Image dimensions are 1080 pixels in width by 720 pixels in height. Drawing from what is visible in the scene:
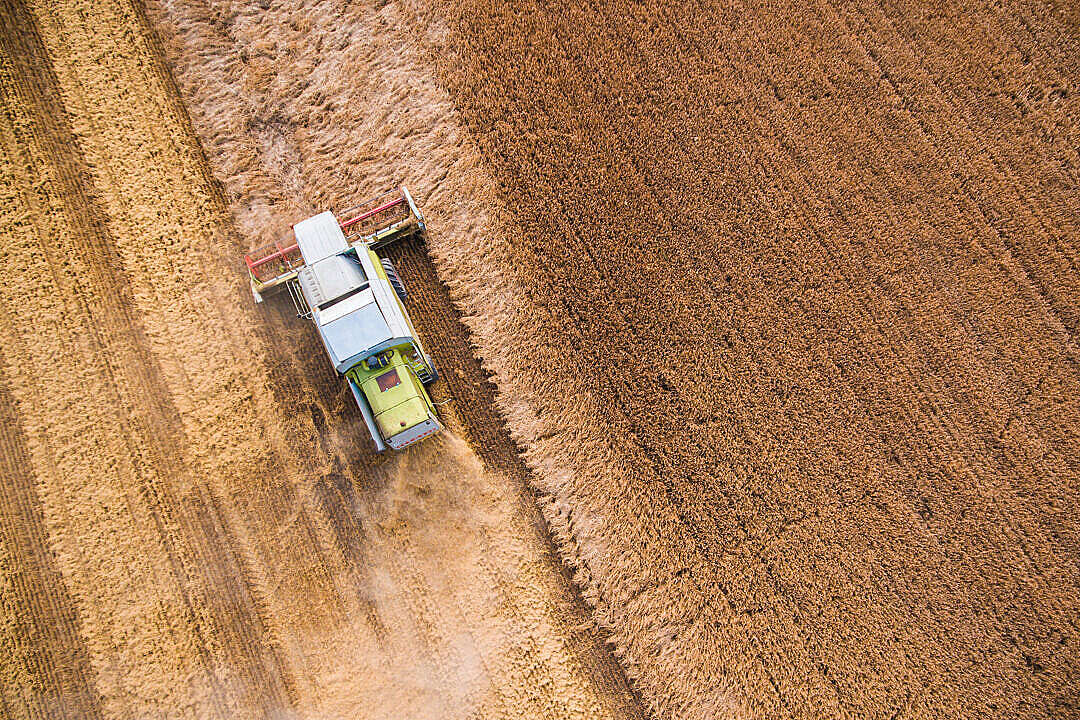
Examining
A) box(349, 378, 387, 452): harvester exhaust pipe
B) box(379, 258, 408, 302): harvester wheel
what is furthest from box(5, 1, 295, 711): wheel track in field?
box(379, 258, 408, 302): harvester wheel

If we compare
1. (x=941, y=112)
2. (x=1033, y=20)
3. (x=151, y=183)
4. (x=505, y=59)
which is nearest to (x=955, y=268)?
(x=941, y=112)

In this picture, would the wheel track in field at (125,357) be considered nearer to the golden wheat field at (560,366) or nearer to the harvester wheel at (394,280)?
the golden wheat field at (560,366)

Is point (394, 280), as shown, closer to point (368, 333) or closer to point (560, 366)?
point (368, 333)

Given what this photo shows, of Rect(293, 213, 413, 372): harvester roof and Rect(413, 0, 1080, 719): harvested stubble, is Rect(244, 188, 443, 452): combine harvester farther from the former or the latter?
Rect(413, 0, 1080, 719): harvested stubble

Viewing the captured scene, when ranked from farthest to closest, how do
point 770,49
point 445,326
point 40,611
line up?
point 770,49, point 445,326, point 40,611

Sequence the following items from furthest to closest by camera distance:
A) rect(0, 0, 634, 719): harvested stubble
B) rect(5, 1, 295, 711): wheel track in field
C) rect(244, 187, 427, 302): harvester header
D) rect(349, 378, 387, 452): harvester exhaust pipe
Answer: rect(244, 187, 427, 302): harvester header
rect(5, 1, 295, 711): wheel track in field
rect(0, 0, 634, 719): harvested stubble
rect(349, 378, 387, 452): harvester exhaust pipe

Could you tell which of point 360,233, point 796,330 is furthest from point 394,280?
point 796,330

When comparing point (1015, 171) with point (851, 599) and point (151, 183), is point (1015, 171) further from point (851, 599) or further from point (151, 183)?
point (151, 183)
